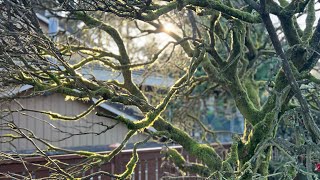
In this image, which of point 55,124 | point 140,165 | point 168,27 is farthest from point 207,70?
point 55,124

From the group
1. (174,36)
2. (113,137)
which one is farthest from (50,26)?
(174,36)

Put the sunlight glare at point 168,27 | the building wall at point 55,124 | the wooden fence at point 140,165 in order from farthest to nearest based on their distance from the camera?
1. the building wall at point 55,124
2. the sunlight glare at point 168,27
3. the wooden fence at point 140,165

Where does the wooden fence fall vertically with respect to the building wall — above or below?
below

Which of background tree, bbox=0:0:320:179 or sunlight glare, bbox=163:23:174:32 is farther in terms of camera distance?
sunlight glare, bbox=163:23:174:32

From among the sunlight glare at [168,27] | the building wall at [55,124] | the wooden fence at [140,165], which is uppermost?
the sunlight glare at [168,27]

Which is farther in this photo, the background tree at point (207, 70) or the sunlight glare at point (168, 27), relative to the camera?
the sunlight glare at point (168, 27)

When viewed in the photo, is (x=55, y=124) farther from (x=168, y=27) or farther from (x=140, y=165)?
(x=168, y=27)

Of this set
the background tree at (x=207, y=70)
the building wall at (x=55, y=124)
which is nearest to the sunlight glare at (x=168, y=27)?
the background tree at (x=207, y=70)

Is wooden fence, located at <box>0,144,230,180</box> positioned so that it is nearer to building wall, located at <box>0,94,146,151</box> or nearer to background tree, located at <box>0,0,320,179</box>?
background tree, located at <box>0,0,320,179</box>

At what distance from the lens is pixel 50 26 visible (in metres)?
11.0

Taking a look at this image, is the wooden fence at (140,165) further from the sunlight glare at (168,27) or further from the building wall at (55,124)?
the building wall at (55,124)

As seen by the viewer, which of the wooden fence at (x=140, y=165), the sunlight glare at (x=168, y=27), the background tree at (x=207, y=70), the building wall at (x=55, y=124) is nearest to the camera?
the background tree at (x=207, y=70)

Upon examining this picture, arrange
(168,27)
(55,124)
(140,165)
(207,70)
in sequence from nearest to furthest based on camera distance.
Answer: (207,70), (140,165), (168,27), (55,124)

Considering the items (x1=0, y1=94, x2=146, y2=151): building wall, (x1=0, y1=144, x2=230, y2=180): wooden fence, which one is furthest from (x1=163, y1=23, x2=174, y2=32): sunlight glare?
(x1=0, y1=94, x2=146, y2=151): building wall
